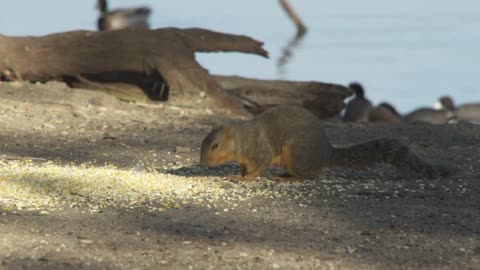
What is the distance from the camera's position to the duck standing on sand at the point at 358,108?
16816 millimetres

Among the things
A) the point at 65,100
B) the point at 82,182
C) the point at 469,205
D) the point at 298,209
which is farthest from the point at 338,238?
the point at 65,100

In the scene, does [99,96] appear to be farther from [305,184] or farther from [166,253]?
[166,253]

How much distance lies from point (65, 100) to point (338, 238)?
5536mm

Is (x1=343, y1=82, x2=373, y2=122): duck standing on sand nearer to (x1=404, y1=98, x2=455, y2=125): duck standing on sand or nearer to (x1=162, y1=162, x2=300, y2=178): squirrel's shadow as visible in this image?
(x1=404, y1=98, x2=455, y2=125): duck standing on sand

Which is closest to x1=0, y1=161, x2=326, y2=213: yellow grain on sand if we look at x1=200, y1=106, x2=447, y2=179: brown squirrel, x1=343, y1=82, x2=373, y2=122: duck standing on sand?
x1=200, y1=106, x2=447, y2=179: brown squirrel

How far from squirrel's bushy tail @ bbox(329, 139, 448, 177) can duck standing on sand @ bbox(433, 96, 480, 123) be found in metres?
11.5

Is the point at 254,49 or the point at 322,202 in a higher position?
the point at 254,49

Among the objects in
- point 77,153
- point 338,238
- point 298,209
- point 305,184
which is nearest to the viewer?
point 338,238

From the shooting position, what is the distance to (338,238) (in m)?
5.52

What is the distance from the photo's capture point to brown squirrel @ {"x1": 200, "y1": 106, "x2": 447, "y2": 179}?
6762 millimetres

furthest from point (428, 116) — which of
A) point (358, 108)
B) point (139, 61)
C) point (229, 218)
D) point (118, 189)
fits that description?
point (229, 218)

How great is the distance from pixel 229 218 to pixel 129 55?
5228 millimetres

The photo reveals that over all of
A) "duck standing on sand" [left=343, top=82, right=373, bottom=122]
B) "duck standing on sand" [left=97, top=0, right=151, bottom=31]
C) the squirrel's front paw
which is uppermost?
"duck standing on sand" [left=97, top=0, right=151, bottom=31]

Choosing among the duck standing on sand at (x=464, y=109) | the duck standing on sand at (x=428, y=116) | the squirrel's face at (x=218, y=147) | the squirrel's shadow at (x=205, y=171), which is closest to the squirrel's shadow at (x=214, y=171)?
the squirrel's shadow at (x=205, y=171)
